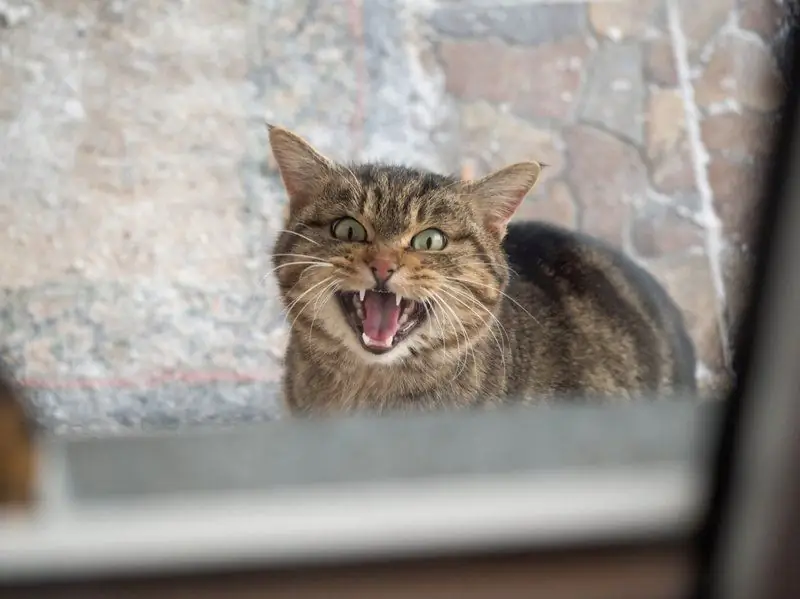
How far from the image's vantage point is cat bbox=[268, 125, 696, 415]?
2.60 ft

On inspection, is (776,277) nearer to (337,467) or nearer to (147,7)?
(337,467)

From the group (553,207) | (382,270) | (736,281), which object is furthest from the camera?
(553,207)

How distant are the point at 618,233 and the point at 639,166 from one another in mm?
84

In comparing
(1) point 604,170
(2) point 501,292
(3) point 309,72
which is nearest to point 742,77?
(1) point 604,170

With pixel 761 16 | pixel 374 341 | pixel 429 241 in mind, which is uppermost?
pixel 761 16

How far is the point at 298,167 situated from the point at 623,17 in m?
0.38

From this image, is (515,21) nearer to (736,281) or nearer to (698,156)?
(698,156)

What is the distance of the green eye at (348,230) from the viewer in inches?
32.2

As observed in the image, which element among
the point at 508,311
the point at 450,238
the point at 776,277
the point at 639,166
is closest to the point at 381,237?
the point at 450,238

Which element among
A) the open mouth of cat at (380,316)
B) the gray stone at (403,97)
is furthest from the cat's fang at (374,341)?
the gray stone at (403,97)

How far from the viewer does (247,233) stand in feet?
Answer: 2.81

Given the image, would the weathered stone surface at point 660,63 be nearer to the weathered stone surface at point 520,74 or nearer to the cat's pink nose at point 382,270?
the weathered stone surface at point 520,74

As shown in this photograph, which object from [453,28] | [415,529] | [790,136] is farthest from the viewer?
[453,28]

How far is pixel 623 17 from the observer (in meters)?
0.78
